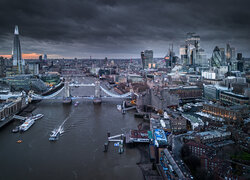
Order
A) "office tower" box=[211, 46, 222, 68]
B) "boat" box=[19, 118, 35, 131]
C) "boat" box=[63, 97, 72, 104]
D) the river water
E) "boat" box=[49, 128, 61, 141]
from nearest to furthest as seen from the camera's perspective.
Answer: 1. the river water
2. "boat" box=[49, 128, 61, 141]
3. "boat" box=[19, 118, 35, 131]
4. "boat" box=[63, 97, 72, 104]
5. "office tower" box=[211, 46, 222, 68]

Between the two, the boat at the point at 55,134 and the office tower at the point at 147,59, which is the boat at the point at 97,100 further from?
the office tower at the point at 147,59

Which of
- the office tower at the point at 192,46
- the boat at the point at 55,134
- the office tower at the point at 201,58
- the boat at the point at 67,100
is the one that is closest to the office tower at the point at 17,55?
the boat at the point at 67,100

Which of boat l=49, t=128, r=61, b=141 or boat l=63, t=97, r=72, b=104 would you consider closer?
boat l=49, t=128, r=61, b=141

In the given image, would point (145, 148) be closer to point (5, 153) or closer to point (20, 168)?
point (20, 168)

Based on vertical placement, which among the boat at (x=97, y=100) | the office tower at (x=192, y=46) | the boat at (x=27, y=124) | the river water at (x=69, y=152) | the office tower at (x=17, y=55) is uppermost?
the office tower at (x=192, y=46)

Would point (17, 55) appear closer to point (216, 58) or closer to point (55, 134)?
point (55, 134)

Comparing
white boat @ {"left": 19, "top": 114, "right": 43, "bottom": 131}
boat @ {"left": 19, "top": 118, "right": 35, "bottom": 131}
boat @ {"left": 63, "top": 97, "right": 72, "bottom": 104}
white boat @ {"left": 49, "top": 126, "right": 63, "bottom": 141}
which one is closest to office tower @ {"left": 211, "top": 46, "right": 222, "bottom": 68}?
boat @ {"left": 63, "top": 97, "right": 72, "bottom": 104}

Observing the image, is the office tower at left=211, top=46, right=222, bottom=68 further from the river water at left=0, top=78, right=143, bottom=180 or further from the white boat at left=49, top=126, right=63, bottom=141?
the white boat at left=49, top=126, right=63, bottom=141

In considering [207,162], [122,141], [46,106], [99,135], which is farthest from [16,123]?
[207,162]
